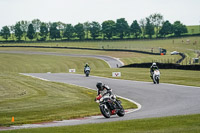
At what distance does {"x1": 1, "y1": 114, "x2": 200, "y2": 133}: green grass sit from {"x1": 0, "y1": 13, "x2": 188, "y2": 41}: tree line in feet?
490

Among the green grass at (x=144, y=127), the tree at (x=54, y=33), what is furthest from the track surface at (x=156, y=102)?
the tree at (x=54, y=33)

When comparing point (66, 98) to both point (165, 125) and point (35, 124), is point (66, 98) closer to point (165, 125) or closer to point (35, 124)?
point (35, 124)

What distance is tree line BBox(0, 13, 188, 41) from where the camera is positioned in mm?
164250

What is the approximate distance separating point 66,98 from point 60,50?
84.6 meters

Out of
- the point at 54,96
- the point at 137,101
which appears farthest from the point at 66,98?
the point at 137,101

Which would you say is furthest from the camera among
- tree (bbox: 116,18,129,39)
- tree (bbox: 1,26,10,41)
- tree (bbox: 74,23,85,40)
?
tree (bbox: 1,26,10,41)

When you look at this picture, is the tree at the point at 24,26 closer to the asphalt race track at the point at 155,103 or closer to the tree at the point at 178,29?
the tree at the point at 178,29

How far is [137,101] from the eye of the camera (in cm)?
2181

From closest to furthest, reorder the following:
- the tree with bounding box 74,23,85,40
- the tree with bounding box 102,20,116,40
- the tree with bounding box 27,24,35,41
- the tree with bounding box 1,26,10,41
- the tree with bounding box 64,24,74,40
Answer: the tree with bounding box 102,20,116,40 < the tree with bounding box 64,24,74,40 < the tree with bounding box 74,23,85,40 < the tree with bounding box 27,24,35,41 < the tree with bounding box 1,26,10,41

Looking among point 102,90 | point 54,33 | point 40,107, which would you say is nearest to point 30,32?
point 54,33

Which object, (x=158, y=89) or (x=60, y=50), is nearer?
(x=158, y=89)

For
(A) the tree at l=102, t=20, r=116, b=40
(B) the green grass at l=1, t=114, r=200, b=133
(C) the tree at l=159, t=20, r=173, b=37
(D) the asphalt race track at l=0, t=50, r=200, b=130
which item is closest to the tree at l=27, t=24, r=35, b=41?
(A) the tree at l=102, t=20, r=116, b=40

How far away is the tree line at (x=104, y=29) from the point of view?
164m

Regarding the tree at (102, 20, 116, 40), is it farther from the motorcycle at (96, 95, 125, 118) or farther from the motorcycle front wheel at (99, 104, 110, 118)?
the motorcycle front wheel at (99, 104, 110, 118)
